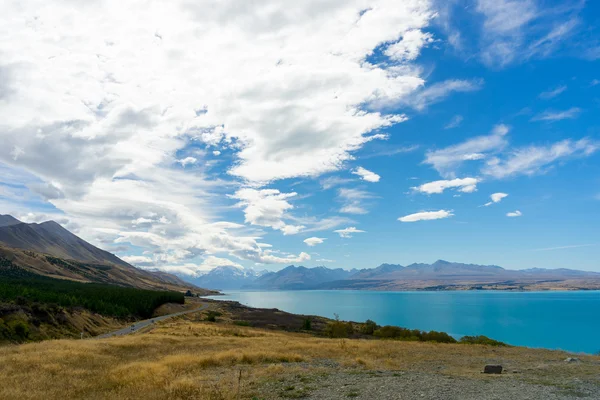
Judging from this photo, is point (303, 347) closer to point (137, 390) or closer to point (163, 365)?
point (163, 365)

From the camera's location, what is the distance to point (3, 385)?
48.9 ft

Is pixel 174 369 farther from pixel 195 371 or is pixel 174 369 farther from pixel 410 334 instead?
pixel 410 334

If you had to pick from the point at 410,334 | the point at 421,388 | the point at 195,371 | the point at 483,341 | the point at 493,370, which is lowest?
the point at 410,334

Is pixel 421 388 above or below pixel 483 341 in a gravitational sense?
above

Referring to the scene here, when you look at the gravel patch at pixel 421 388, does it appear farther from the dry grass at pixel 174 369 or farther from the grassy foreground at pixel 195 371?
the dry grass at pixel 174 369

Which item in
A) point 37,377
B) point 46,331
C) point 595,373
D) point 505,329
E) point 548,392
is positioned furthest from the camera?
point 505,329

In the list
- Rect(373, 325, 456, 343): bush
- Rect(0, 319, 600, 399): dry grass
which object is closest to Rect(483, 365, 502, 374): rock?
Rect(0, 319, 600, 399): dry grass

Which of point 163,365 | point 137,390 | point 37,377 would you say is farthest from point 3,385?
point 163,365

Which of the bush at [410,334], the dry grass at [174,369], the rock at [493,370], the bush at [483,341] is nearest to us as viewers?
the dry grass at [174,369]

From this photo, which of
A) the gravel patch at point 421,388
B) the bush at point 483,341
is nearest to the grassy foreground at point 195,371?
the gravel patch at point 421,388

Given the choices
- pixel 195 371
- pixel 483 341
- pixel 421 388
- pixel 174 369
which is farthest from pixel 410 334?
pixel 421 388

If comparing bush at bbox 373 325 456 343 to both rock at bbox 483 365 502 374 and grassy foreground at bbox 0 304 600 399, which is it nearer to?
grassy foreground at bbox 0 304 600 399

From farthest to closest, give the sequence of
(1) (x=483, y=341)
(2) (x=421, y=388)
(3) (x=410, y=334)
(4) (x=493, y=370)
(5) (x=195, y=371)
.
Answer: (3) (x=410, y=334) < (1) (x=483, y=341) < (5) (x=195, y=371) < (4) (x=493, y=370) < (2) (x=421, y=388)

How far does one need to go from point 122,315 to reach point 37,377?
76.0 m
